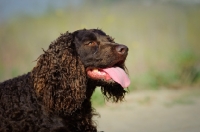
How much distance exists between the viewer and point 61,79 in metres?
4.00

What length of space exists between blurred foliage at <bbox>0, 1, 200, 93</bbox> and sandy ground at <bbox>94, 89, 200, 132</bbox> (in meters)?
0.64

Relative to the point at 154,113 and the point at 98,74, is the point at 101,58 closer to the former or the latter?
the point at 98,74

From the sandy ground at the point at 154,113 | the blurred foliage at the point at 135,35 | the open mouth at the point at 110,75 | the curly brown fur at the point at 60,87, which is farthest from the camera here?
the blurred foliage at the point at 135,35

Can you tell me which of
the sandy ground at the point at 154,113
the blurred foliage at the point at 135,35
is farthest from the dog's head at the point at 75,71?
the blurred foliage at the point at 135,35

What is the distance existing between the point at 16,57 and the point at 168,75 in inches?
136

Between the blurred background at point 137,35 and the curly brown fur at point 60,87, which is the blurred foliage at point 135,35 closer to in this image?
the blurred background at point 137,35

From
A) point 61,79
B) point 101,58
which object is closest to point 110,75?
point 101,58

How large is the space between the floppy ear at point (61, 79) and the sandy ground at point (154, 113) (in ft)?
7.78

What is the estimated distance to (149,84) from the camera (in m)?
9.00

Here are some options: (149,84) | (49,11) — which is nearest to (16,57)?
(49,11)

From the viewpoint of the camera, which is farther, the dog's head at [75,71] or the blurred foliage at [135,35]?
the blurred foliage at [135,35]

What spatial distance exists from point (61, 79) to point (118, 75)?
0.57m

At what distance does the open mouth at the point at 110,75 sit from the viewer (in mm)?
4004

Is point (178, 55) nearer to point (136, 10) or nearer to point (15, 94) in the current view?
point (136, 10)
